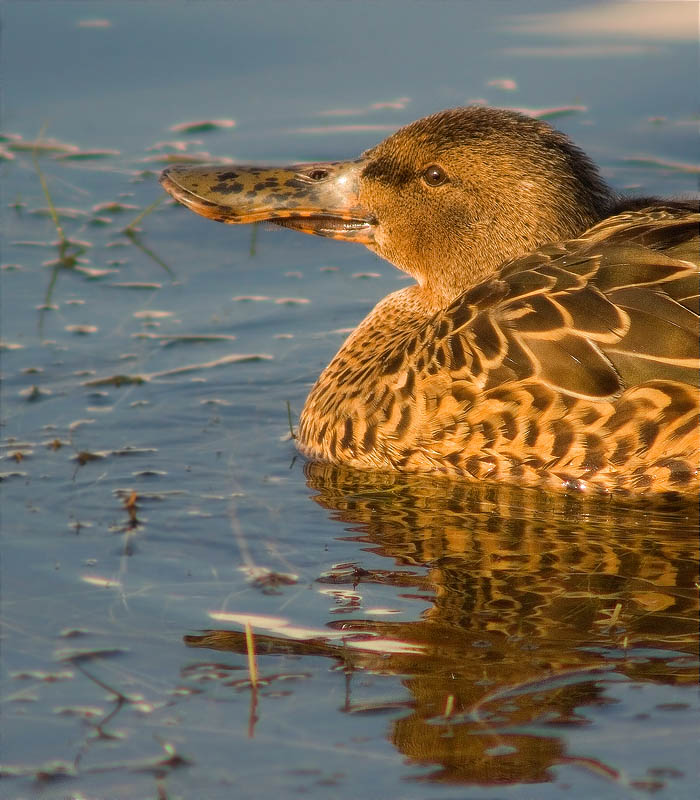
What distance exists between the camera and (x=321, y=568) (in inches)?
206

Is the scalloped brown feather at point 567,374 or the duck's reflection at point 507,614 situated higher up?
the scalloped brown feather at point 567,374

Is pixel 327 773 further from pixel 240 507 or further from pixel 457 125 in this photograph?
pixel 457 125

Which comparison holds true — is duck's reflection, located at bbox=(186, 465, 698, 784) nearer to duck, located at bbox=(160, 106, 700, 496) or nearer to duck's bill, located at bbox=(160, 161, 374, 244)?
duck, located at bbox=(160, 106, 700, 496)

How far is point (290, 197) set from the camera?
693 centimetres

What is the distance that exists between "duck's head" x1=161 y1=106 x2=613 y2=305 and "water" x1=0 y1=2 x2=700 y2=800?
90 centimetres

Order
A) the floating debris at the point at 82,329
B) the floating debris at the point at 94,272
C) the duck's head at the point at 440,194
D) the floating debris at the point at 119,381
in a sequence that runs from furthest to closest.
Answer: the floating debris at the point at 94,272
the floating debris at the point at 82,329
the floating debris at the point at 119,381
the duck's head at the point at 440,194

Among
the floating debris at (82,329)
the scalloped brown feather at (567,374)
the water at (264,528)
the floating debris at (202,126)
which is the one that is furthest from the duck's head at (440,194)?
the floating debris at (202,126)

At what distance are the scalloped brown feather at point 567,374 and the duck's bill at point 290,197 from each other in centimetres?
102

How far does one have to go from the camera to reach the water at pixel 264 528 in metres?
4.00

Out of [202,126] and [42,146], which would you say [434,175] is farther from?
[42,146]

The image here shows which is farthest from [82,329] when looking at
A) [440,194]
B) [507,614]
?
[507,614]

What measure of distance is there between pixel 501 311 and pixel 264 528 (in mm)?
1320

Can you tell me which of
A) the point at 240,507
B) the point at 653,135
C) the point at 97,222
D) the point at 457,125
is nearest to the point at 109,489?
the point at 240,507

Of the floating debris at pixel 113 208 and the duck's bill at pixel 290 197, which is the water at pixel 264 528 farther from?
the duck's bill at pixel 290 197
